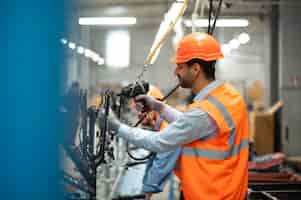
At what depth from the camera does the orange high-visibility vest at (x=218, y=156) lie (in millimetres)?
1879

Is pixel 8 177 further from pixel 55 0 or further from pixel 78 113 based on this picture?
pixel 78 113

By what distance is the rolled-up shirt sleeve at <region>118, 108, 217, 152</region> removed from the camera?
1.83m

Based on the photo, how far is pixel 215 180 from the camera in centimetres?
190

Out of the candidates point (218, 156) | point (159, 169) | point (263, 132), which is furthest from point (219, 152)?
point (263, 132)

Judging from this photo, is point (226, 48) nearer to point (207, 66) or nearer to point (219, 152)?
point (207, 66)

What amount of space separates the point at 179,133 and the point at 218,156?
0.77 feet

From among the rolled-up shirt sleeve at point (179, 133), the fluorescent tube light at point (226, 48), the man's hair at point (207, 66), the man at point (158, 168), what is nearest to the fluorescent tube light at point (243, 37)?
the fluorescent tube light at point (226, 48)

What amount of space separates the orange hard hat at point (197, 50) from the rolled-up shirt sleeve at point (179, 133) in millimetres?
303

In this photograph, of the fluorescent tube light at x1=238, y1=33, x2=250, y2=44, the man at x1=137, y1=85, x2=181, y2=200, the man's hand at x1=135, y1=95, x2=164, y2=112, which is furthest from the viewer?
the fluorescent tube light at x1=238, y1=33, x2=250, y2=44

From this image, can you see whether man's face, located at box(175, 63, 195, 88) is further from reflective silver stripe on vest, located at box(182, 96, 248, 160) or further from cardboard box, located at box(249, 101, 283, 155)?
cardboard box, located at box(249, 101, 283, 155)

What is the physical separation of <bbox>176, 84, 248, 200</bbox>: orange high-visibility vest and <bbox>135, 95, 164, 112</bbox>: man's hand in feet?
0.93

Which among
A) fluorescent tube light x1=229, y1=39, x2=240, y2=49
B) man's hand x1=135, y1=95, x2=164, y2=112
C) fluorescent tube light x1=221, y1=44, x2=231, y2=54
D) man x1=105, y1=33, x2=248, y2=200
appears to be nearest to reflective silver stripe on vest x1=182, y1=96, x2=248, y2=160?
man x1=105, y1=33, x2=248, y2=200

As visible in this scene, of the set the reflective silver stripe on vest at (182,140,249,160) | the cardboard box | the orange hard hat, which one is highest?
the orange hard hat

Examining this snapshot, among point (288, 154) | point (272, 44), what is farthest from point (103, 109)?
point (272, 44)
